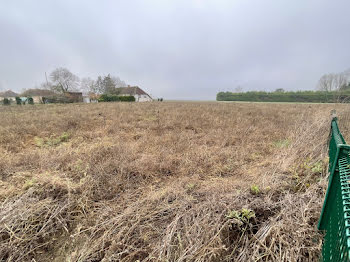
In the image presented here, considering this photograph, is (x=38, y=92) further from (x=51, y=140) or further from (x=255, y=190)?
(x=255, y=190)

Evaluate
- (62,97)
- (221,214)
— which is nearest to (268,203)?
(221,214)

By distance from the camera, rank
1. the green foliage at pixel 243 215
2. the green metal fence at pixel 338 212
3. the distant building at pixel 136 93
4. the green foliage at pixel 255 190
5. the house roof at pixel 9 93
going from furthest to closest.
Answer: the house roof at pixel 9 93 < the distant building at pixel 136 93 < the green foliage at pixel 255 190 < the green foliage at pixel 243 215 < the green metal fence at pixel 338 212

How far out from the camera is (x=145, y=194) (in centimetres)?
227

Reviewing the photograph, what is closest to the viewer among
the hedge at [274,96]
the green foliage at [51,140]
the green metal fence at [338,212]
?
the green metal fence at [338,212]

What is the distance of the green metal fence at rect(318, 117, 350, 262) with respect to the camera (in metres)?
0.88

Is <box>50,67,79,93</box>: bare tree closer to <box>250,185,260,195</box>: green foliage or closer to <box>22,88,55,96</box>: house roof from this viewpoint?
<box>22,88,55,96</box>: house roof

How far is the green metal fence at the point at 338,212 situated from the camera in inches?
34.6

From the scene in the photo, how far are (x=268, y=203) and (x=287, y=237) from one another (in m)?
0.40

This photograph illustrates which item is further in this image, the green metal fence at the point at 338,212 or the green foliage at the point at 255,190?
the green foliage at the point at 255,190

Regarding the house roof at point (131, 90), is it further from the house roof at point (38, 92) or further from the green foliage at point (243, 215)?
the green foliage at point (243, 215)

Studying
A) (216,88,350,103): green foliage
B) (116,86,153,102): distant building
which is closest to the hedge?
(216,88,350,103): green foliage

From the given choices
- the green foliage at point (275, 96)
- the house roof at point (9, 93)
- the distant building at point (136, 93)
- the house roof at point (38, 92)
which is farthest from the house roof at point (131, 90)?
the house roof at point (9, 93)

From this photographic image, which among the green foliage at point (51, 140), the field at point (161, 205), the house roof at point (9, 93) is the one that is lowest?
the field at point (161, 205)

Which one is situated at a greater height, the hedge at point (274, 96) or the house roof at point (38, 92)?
the house roof at point (38, 92)
